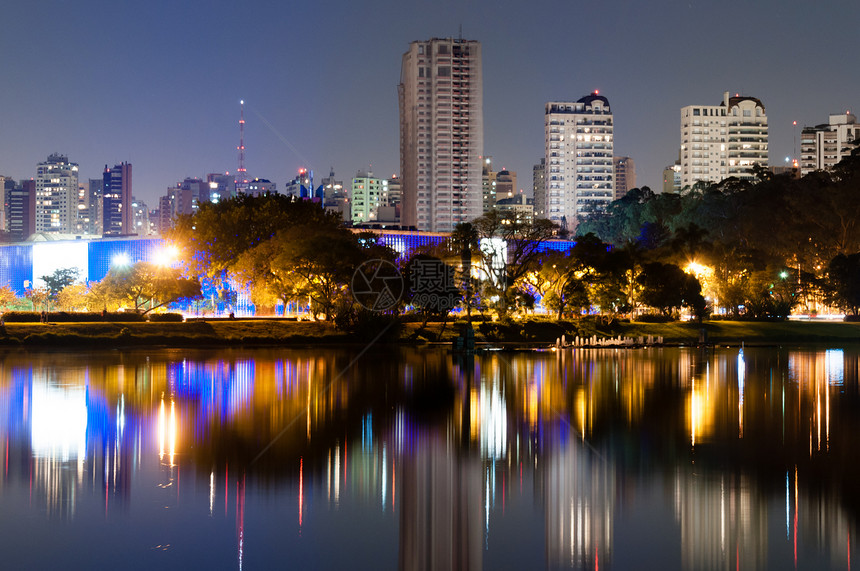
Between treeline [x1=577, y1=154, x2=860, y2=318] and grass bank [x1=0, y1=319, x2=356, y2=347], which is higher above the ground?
treeline [x1=577, y1=154, x2=860, y2=318]

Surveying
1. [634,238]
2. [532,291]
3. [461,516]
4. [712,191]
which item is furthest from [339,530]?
[634,238]

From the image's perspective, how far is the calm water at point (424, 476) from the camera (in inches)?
430

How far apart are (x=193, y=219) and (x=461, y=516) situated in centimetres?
6141

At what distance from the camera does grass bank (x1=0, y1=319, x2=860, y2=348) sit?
48.9m

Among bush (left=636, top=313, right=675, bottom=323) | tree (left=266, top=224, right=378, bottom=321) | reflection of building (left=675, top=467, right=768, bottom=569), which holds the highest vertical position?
tree (left=266, top=224, right=378, bottom=321)

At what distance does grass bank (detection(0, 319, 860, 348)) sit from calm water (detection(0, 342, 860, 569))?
68.4 feet

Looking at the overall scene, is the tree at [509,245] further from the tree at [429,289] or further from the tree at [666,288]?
the tree at [666,288]

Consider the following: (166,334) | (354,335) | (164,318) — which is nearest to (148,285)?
(164,318)

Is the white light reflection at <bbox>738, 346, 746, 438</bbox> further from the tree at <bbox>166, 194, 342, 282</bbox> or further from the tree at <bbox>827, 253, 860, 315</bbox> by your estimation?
the tree at <bbox>166, 194, 342, 282</bbox>

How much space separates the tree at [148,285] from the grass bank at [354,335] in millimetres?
9678

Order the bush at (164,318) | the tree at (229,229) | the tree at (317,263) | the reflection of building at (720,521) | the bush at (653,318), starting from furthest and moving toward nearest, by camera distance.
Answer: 1. the bush at (653,318)
2. the tree at (229,229)
3. the bush at (164,318)
4. the tree at (317,263)
5. the reflection of building at (720,521)

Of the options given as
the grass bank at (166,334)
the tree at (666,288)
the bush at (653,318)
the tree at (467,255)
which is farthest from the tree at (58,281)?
the tree at (666,288)

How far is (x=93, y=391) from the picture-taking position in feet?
85.4

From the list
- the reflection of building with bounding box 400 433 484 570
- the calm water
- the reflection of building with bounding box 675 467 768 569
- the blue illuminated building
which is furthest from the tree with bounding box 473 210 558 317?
the reflection of building with bounding box 675 467 768 569
